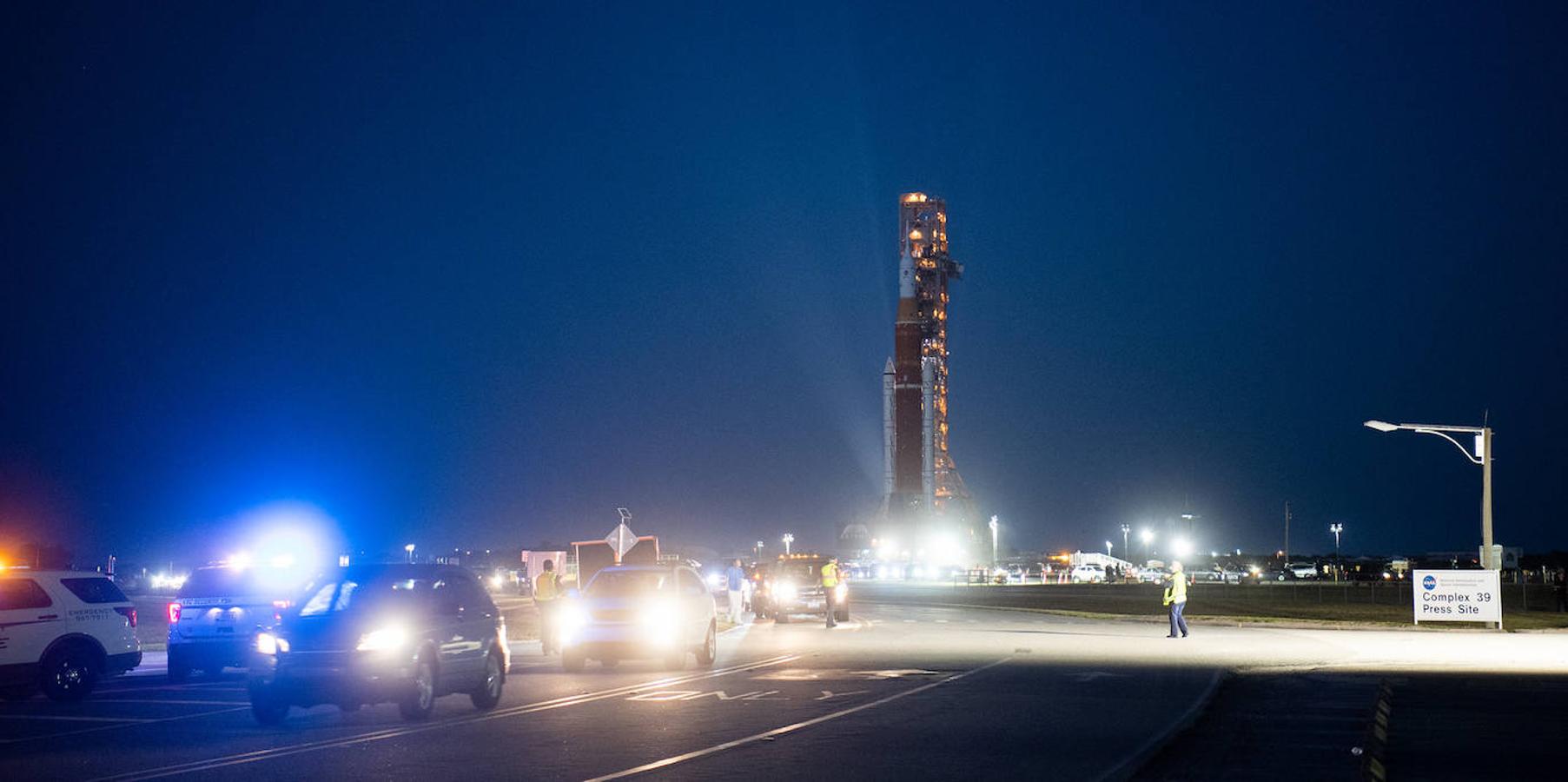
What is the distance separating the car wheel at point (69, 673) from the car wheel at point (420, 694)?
18.5ft

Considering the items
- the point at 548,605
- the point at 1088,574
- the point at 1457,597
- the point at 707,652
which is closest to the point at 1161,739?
the point at 707,652

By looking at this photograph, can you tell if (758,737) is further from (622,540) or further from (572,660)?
(622,540)

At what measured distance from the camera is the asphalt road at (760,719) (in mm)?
13742

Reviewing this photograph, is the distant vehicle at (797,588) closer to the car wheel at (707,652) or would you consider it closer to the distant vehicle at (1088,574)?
the car wheel at (707,652)

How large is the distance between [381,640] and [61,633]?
20.2 ft

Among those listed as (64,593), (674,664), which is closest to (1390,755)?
(674,664)

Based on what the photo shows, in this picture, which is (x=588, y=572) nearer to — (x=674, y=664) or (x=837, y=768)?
(x=674, y=664)

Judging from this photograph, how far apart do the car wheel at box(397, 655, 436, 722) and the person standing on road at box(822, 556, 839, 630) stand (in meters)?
21.1

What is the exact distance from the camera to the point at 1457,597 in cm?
3969

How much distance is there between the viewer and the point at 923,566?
114438 millimetres

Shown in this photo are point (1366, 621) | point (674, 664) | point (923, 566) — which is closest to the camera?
point (674, 664)

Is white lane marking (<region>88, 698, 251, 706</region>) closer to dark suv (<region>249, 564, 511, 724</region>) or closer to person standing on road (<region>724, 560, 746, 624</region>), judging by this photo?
dark suv (<region>249, 564, 511, 724</region>)

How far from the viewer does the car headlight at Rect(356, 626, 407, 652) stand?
1761 cm

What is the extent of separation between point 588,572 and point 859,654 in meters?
12.4
